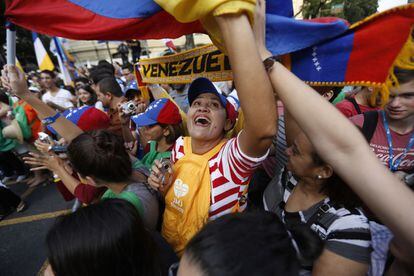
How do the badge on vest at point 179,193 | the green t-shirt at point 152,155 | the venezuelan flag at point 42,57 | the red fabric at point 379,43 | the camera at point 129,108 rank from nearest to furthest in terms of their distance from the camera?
the red fabric at point 379,43, the badge on vest at point 179,193, the green t-shirt at point 152,155, the camera at point 129,108, the venezuelan flag at point 42,57

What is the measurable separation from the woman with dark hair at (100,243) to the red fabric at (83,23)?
87 cm

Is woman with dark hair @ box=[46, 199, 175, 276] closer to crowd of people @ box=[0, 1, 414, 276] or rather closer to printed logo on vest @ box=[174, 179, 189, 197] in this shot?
crowd of people @ box=[0, 1, 414, 276]

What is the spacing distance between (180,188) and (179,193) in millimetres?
28

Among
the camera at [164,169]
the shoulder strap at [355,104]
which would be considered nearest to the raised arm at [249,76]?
the camera at [164,169]

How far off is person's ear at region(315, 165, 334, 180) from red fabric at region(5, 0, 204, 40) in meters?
0.87

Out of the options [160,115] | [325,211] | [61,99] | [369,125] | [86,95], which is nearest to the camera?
[325,211]

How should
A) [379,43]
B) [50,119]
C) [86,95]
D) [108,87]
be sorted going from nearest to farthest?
[379,43] < [50,119] < [108,87] < [86,95]

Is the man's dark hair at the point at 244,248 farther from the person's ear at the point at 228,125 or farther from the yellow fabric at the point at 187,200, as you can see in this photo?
the person's ear at the point at 228,125

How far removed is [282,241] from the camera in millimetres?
776

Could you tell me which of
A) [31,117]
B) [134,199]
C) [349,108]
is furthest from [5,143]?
[349,108]

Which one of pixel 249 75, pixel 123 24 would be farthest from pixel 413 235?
pixel 123 24

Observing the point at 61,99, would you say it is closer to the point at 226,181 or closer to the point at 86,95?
the point at 86,95

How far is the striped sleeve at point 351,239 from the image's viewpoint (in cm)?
93

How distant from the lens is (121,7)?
3.90 feet
